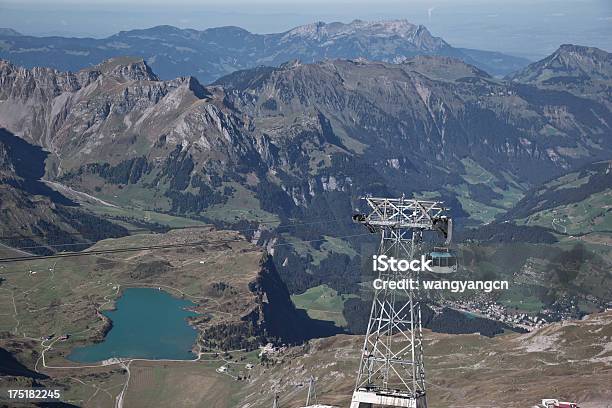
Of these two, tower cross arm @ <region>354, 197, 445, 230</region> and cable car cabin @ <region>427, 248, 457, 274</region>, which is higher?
tower cross arm @ <region>354, 197, 445, 230</region>

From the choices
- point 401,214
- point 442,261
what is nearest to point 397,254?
point 401,214

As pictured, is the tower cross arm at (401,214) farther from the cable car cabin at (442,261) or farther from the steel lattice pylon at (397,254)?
the cable car cabin at (442,261)

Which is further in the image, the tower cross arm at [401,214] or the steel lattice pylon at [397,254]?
the tower cross arm at [401,214]

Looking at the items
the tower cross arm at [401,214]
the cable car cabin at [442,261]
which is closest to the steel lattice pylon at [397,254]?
the tower cross arm at [401,214]

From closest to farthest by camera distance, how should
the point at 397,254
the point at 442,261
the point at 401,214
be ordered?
the point at 401,214 < the point at 397,254 < the point at 442,261

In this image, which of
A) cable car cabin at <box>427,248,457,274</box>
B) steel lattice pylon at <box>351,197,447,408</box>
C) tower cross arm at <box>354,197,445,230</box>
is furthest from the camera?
cable car cabin at <box>427,248,457,274</box>

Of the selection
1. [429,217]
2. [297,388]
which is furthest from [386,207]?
[297,388]

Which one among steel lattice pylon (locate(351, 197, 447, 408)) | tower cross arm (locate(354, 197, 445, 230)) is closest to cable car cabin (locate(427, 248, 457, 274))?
Answer: steel lattice pylon (locate(351, 197, 447, 408))

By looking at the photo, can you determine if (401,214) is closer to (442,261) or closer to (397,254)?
(397,254)

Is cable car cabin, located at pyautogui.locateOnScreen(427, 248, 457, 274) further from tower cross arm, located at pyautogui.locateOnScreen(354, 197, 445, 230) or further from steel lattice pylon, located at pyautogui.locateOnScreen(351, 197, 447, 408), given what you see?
tower cross arm, located at pyautogui.locateOnScreen(354, 197, 445, 230)
